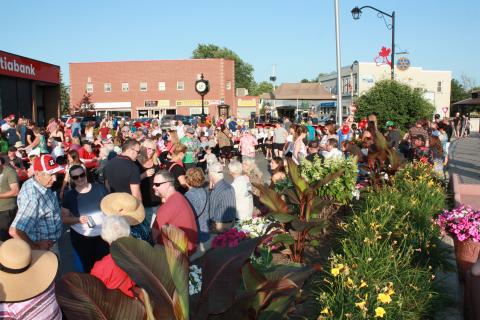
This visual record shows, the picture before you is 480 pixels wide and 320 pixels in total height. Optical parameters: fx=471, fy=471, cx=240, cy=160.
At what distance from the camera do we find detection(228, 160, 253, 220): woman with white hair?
6.77 metres

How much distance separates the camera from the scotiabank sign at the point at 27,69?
2161 centimetres

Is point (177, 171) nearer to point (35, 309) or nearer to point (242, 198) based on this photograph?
point (242, 198)

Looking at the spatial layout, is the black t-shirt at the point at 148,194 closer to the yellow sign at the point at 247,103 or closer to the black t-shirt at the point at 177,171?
the black t-shirt at the point at 177,171

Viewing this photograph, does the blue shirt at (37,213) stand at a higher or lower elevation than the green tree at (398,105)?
lower

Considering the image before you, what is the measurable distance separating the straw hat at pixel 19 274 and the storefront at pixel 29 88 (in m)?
20.7

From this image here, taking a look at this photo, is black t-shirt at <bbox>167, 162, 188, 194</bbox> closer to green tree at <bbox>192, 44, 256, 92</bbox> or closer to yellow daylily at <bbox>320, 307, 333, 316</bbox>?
yellow daylily at <bbox>320, 307, 333, 316</bbox>

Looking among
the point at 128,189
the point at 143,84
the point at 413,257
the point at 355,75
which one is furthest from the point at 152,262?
the point at 355,75

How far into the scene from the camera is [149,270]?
7.23 feet

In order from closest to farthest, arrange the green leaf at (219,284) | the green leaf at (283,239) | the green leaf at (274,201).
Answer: the green leaf at (219,284) < the green leaf at (283,239) < the green leaf at (274,201)

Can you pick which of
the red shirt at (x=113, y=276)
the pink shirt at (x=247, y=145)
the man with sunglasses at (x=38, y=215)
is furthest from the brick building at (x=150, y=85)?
the red shirt at (x=113, y=276)

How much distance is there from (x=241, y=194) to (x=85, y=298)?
4.74m

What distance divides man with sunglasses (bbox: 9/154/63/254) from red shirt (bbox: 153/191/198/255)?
1063mm

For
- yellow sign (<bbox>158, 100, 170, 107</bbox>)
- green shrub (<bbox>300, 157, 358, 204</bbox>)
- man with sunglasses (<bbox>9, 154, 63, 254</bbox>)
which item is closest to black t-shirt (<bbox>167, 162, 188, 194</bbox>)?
green shrub (<bbox>300, 157, 358, 204</bbox>)

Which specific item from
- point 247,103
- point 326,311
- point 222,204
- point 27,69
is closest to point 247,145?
point 222,204
